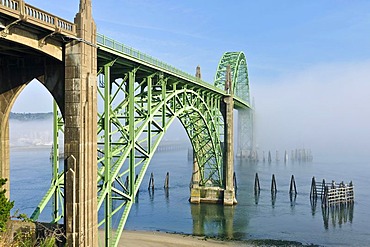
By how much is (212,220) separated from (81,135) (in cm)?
2966

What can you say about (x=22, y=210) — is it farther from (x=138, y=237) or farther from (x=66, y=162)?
(x=66, y=162)

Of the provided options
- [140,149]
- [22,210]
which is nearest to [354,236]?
[140,149]

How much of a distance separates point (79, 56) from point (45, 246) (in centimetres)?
838

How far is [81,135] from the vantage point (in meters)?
18.1

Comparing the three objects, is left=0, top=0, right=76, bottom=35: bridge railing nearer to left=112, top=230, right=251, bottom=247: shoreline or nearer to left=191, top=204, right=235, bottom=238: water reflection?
left=112, top=230, right=251, bottom=247: shoreline

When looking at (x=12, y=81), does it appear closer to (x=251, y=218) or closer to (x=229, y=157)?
(x=251, y=218)

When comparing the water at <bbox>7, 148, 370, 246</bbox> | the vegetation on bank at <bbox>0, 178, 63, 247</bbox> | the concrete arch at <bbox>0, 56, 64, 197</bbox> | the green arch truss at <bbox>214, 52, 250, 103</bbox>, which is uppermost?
the green arch truss at <bbox>214, 52, 250, 103</bbox>

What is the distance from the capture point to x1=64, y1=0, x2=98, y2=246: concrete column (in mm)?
17891

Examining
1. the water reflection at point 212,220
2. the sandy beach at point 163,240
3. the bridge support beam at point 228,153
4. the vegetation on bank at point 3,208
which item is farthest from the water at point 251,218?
the vegetation on bank at point 3,208

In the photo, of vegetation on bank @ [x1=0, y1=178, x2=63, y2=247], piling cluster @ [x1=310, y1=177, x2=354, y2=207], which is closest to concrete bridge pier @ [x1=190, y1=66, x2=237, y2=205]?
piling cluster @ [x1=310, y1=177, x2=354, y2=207]

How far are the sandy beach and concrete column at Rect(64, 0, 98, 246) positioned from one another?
15.5 metres

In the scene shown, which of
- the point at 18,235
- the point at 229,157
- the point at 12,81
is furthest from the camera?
the point at 229,157

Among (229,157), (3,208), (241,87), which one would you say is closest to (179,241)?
(229,157)

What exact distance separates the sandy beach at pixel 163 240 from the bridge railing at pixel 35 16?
20.6 metres
